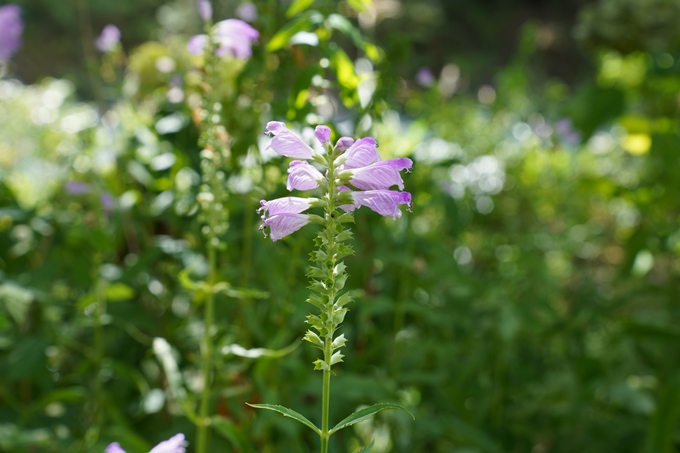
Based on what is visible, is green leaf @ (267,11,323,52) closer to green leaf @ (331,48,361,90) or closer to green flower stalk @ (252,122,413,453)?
green leaf @ (331,48,361,90)

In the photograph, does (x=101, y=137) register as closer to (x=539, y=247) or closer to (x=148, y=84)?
(x=148, y=84)

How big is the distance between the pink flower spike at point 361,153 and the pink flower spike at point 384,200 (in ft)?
0.08

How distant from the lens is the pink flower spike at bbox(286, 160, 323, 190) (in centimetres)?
50

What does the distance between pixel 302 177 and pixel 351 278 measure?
0.68 meters

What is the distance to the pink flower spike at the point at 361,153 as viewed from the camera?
0.50 m

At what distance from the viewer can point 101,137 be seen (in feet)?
5.43

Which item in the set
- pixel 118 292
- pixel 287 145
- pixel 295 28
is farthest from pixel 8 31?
pixel 287 145

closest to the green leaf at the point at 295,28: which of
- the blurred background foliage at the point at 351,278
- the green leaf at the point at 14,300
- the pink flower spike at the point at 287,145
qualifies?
the blurred background foliage at the point at 351,278

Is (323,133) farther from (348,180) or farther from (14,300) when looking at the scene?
(14,300)

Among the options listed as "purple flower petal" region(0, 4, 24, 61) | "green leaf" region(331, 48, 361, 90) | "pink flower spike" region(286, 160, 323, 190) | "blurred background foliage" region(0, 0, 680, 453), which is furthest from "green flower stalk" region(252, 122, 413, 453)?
"purple flower petal" region(0, 4, 24, 61)

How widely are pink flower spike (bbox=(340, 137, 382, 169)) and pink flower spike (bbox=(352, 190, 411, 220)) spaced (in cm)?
2

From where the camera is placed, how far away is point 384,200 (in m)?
0.50

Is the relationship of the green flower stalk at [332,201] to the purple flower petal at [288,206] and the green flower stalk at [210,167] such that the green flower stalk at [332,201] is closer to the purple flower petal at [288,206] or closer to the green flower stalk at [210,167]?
the purple flower petal at [288,206]

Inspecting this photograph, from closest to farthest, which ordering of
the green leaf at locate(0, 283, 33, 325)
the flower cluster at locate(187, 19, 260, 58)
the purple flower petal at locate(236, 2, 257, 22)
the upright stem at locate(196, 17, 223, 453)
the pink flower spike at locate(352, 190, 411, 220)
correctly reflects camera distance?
1. the pink flower spike at locate(352, 190, 411, 220)
2. the upright stem at locate(196, 17, 223, 453)
3. the flower cluster at locate(187, 19, 260, 58)
4. the green leaf at locate(0, 283, 33, 325)
5. the purple flower petal at locate(236, 2, 257, 22)
